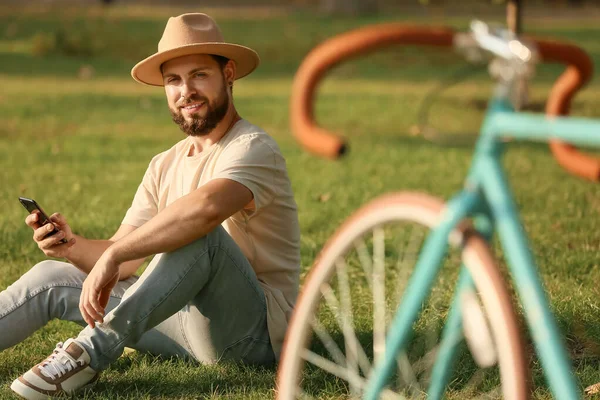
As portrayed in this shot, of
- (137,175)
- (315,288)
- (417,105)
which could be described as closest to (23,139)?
(137,175)

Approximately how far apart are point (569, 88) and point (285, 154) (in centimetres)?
675

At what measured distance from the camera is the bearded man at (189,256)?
3.48 meters

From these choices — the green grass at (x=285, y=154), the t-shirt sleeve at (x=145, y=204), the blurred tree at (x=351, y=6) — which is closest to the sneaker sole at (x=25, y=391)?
Answer: the green grass at (x=285, y=154)

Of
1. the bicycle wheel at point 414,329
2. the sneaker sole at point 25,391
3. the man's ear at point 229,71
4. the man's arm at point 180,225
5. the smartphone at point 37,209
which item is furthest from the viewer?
the man's ear at point 229,71

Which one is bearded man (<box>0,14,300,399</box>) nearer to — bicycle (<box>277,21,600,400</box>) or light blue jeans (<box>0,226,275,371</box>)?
light blue jeans (<box>0,226,275,371</box>)

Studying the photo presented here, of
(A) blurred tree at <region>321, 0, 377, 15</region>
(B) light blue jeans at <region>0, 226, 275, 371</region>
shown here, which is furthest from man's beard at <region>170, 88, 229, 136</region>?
(A) blurred tree at <region>321, 0, 377, 15</region>

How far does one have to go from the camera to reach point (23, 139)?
977 centimetres

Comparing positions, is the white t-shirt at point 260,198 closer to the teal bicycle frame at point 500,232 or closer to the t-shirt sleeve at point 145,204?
the t-shirt sleeve at point 145,204

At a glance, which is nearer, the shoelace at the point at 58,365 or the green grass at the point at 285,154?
the shoelace at the point at 58,365

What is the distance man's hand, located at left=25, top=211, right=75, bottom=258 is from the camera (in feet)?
12.5

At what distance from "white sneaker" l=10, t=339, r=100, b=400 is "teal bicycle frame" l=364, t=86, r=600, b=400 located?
1.47 metres

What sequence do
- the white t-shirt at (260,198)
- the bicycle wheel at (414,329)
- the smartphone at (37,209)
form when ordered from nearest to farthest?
1. the bicycle wheel at (414,329)
2. the white t-shirt at (260,198)
3. the smartphone at (37,209)

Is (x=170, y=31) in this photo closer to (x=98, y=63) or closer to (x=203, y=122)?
(x=203, y=122)

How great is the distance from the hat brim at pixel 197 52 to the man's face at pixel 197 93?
4cm
